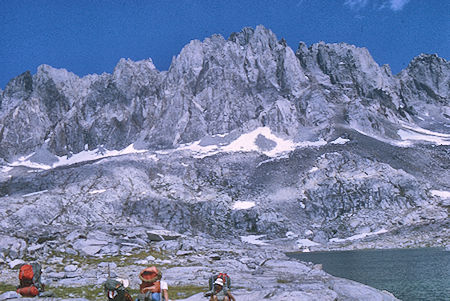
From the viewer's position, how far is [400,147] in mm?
185250

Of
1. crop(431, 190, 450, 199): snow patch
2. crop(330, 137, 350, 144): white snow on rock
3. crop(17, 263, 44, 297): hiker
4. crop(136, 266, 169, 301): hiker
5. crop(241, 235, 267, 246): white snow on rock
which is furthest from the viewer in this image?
crop(330, 137, 350, 144): white snow on rock

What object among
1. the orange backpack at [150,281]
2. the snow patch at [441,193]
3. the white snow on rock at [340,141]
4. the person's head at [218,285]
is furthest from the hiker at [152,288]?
the white snow on rock at [340,141]

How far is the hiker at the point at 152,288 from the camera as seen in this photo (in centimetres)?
1020

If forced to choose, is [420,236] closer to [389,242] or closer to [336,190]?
[389,242]

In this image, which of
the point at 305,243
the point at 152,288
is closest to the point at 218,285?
the point at 152,288

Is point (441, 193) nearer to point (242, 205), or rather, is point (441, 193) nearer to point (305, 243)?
point (305, 243)

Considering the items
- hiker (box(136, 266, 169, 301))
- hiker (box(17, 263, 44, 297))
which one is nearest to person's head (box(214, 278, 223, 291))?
hiker (box(136, 266, 169, 301))

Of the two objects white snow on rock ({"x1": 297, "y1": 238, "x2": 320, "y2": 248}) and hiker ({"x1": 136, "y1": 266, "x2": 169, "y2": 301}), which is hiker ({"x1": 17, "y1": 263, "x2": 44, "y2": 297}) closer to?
hiker ({"x1": 136, "y1": 266, "x2": 169, "y2": 301})

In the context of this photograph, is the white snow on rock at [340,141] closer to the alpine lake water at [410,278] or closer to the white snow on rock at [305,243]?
the white snow on rock at [305,243]

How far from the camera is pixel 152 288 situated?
10.3 meters

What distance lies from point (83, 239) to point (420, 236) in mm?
105267

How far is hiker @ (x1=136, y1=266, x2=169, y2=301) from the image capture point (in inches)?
402

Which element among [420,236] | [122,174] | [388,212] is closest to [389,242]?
[420,236]

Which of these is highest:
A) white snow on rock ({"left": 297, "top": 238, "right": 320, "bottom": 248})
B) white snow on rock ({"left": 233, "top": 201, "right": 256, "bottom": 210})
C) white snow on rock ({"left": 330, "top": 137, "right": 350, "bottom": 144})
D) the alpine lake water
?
white snow on rock ({"left": 330, "top": 137, "right": 350, "bottom": 144})
